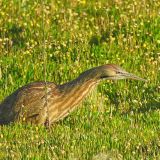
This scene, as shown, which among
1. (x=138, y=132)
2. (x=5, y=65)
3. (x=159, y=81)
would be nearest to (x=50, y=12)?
(x=5, y=65)

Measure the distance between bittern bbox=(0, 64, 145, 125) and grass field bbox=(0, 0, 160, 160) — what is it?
0.20 meters

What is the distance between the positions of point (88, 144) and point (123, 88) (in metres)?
3.08

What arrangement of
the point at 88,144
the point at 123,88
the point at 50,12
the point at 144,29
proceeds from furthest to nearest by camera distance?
1. the point at 50,12
2. the point at 144,29
3. the point at 123,88
4. the point at 88,144

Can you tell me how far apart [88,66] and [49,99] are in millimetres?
2335

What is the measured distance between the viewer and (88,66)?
13391 millimetres

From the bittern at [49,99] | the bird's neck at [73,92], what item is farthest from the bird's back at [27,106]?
the bird's neck at [73,92]

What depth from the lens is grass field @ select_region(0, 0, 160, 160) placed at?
31.7 feet

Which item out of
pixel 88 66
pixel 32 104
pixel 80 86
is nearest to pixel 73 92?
pixel 80 86

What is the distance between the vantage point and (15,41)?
47.3ft

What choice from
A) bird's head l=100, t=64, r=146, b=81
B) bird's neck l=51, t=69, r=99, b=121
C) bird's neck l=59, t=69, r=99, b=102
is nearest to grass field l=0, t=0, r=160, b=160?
bird's neck l=51, t=69, r=99, b=121

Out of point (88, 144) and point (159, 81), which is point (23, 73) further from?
point (88, 144)

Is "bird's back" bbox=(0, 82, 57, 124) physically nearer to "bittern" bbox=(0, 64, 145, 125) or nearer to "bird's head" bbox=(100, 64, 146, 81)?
"bittern" bbox=(0, 64, 145, 125)

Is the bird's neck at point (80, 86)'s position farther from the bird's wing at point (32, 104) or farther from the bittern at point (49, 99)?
the bird's wing at point (32, 104)

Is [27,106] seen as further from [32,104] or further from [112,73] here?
[112,73]
